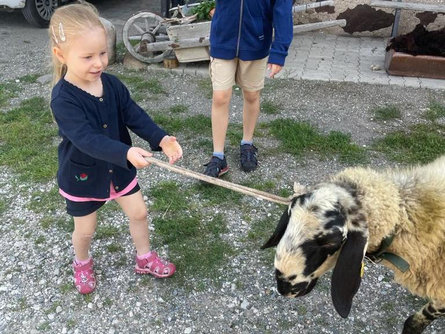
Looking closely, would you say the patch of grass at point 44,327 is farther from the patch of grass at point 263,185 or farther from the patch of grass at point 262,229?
the patch of grass at point 263,185

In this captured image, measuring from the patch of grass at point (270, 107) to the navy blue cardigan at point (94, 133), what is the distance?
312 cm

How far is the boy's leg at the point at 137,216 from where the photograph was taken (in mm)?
2996

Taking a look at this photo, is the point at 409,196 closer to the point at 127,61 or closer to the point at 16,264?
the point at 16,264

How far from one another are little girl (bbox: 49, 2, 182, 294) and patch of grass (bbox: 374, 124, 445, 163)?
2.98m

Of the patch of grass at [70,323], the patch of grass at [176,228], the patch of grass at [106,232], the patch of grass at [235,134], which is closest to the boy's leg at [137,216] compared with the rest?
the patch of grass at [176,228]

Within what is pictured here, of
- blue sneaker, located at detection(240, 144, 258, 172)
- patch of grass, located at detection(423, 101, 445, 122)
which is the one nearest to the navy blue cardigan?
blue sneaker, located at detection(240, 144, 258, 172)

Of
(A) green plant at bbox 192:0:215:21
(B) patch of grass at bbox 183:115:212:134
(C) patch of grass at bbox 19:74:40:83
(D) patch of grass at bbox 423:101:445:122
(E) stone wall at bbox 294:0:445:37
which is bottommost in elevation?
(C) patch of grass at bbox 19:74:40:83

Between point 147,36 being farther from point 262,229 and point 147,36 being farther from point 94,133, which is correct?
point 94,133

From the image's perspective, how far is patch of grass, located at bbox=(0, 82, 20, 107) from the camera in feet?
19.9

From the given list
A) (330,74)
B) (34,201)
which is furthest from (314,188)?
(330,74)

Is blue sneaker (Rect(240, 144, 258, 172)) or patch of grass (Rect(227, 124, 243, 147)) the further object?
patch of grass (Rect(227, 124, 243, 147))

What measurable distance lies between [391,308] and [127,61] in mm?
5555

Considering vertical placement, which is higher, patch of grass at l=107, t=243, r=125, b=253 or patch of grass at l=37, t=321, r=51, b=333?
patch of grass at l=37, t=321, r=51, b=333

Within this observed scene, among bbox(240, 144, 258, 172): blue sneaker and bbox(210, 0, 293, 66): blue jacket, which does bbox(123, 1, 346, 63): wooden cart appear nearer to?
bbox(240, 144, 258, 172): blue sneaker
